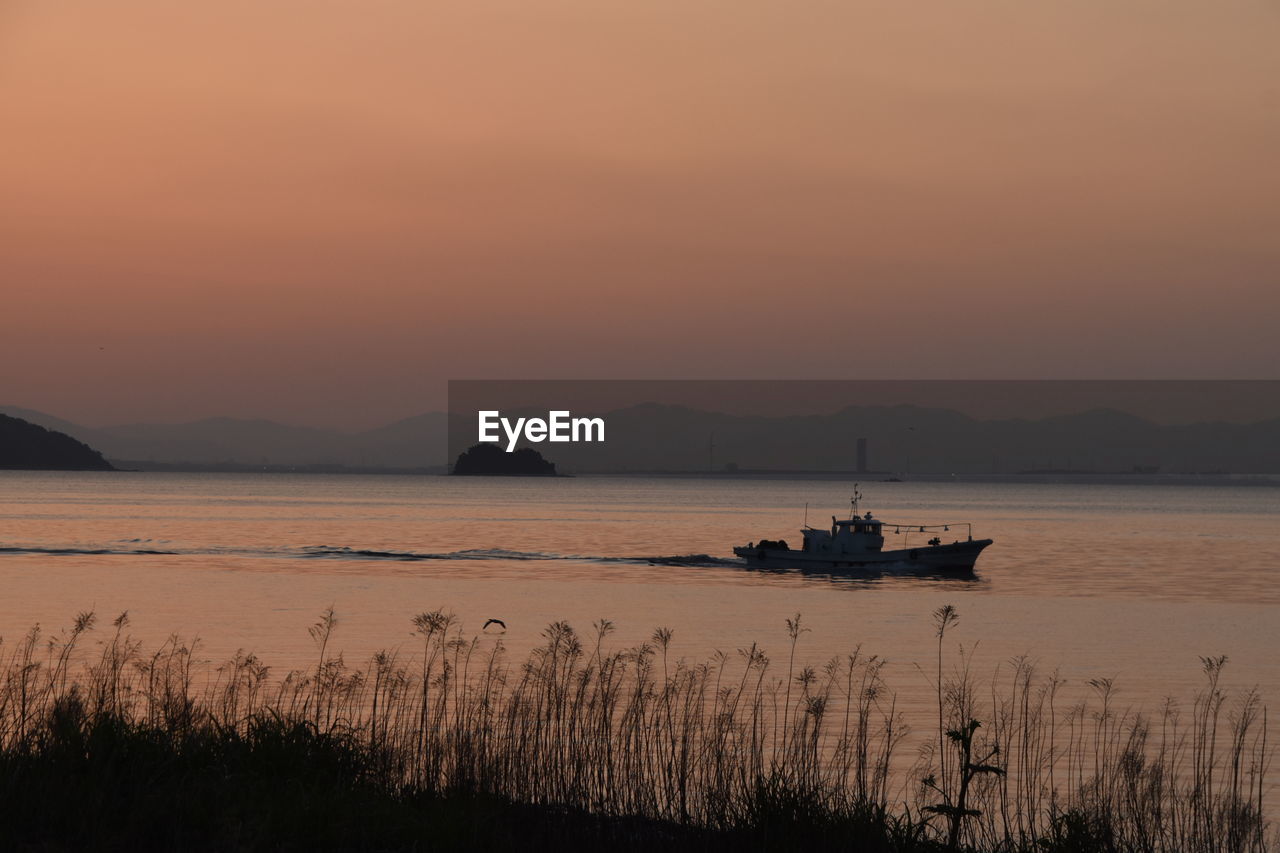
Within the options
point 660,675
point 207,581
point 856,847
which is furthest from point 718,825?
point 207,581

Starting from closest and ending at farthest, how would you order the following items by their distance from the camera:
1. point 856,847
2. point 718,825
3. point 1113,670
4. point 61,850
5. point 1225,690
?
point 61,850, point 856,847, point 718,825, point 1225,690, point 1113,670

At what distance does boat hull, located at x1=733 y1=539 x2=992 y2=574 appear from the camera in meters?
95.7

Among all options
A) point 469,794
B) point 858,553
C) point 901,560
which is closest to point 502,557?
point 858,553

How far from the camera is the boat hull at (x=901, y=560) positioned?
9569cm

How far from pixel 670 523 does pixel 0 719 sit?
577ft

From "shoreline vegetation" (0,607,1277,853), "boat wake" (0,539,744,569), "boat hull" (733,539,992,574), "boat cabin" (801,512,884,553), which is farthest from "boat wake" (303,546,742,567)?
"shoreline vegetation" (0,607,1277,853)

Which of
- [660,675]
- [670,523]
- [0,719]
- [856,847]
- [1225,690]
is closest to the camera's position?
[856,847]

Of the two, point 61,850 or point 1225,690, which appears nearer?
point 61,850

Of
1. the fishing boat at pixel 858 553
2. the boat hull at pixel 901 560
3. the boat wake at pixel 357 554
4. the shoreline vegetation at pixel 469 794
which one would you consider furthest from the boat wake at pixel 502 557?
the shoreline vegetation at pixel 469 794

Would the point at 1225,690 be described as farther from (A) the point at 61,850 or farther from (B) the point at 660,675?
(A) the point at 61,850

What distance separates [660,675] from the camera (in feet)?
119

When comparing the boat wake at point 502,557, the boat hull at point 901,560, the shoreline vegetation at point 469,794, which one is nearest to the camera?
the shoreline vegetation at point 469,794

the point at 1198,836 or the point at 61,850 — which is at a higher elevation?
the point at 61,850

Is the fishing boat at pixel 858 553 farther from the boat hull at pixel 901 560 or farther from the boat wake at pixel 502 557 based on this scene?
the boat wake at pixel 502 557
